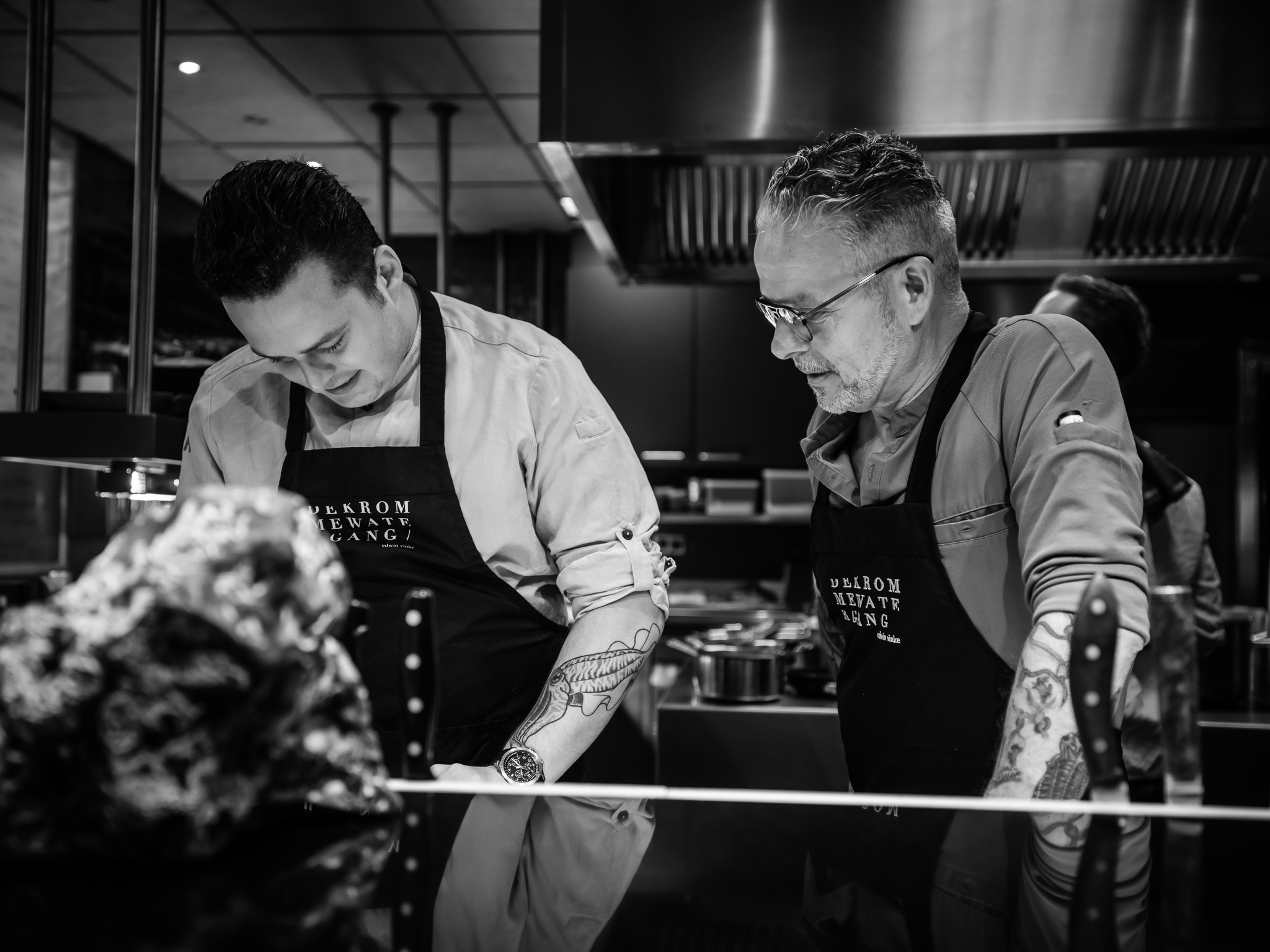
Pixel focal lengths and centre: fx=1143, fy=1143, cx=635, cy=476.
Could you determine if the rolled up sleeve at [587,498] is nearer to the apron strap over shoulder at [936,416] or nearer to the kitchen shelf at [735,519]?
the apron strap over shoulder at [936,416]

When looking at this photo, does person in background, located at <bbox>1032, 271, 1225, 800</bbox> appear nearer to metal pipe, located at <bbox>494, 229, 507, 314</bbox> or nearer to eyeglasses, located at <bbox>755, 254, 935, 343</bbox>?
eyeglasses, located at <bbox>755, 254, 935, 343</bbox>

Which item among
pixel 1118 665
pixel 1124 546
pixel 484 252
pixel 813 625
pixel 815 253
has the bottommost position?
pixel 813 625

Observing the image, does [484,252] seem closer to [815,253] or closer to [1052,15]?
[1052,15]

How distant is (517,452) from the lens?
1486mm

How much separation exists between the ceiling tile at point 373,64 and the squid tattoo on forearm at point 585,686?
9.99 feet

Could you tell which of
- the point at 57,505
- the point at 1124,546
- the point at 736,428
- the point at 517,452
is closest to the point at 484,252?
the point at 736,428

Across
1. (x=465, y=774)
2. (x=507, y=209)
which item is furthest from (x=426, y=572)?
(x=507, y=209)

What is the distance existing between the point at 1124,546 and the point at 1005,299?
413 cm

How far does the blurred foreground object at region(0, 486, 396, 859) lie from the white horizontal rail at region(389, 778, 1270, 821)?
242 mm

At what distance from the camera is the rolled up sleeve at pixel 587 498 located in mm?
1402

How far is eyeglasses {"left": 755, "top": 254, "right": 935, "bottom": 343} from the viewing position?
4.42ft

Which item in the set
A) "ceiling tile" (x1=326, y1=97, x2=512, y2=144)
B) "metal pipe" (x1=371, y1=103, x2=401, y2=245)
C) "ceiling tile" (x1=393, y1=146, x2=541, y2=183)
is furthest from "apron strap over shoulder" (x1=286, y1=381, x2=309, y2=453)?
"ceiling tile" (x1=393, y1=146, x2=541, y2=183)

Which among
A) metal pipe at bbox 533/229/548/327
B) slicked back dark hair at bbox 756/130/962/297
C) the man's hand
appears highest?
metal pipe at bbox 533/229/548/327

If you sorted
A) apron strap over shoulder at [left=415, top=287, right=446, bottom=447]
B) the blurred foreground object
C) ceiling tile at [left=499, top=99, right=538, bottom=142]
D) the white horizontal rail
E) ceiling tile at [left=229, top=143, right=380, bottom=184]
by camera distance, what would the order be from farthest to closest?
ceiling tile at [left=229, top=143, right=380, bottom=184]
ceiling tile at [left=499, top=99, right=538, bottom=142]
apron strap over shoulder at [left=415, top=287, right=446, bottom=447]
the white horizontal rail
the blurred foreground object
